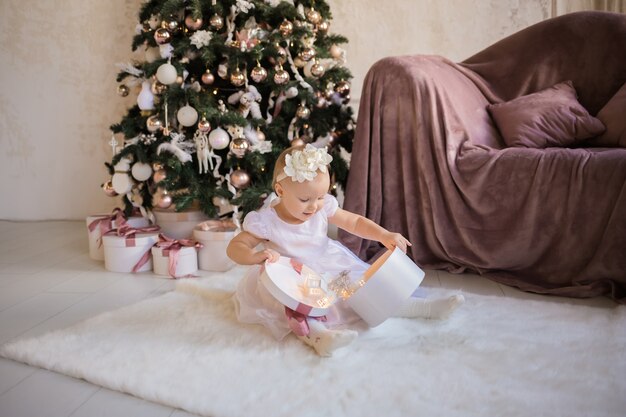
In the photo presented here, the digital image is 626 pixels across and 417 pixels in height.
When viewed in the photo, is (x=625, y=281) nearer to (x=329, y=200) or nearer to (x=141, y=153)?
(x=329, y=200)

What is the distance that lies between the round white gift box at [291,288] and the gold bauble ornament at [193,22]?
47.6 inches

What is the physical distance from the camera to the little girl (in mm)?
1172

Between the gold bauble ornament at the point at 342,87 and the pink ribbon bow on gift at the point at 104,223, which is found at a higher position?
the gold bauble ornament at the point at 342,87

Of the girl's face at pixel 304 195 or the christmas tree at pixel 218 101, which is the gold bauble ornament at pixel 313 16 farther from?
the girl's face at pixel 304 195

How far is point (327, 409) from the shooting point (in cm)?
88

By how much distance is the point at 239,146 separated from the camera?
1922 mm

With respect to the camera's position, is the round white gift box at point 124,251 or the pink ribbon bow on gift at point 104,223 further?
the pink ribbon bow on gift at point 104,223

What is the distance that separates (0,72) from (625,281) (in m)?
3.59

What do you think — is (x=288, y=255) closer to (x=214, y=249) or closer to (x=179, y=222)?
(x=214, y=249)

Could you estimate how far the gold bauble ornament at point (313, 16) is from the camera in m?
2.15

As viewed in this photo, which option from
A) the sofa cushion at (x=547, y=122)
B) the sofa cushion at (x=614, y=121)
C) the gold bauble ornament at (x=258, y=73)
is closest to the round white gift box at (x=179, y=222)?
the gold bauble ornament at (x=258, y=73)

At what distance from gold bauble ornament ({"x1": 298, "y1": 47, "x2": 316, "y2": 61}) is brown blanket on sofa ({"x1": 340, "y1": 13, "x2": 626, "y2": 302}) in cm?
29

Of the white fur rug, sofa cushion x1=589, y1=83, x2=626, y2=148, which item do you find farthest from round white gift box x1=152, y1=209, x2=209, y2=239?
sofa cushion x1=589, y1=83, x2=626, y2=148

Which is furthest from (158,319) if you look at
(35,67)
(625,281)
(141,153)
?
(35,67)
